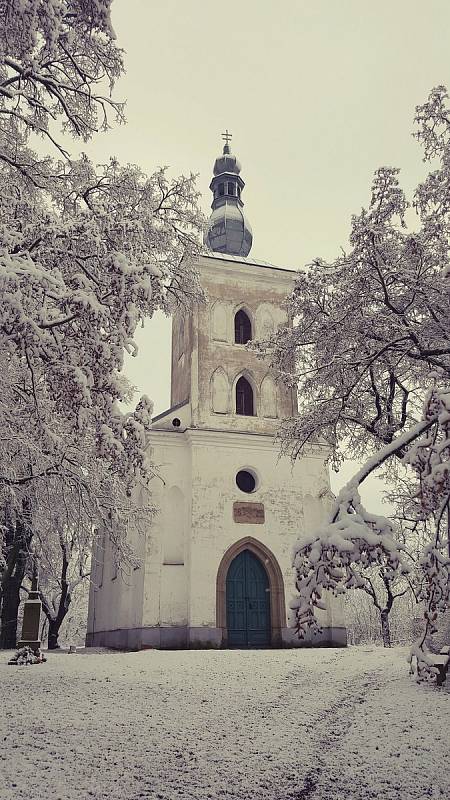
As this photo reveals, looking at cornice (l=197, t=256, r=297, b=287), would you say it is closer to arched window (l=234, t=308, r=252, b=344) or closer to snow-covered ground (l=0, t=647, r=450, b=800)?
arched window (l=234, t=308, r=252, b=344)

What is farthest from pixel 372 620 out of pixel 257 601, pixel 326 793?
pixel 326 793

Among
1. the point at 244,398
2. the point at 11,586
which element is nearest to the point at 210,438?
the point at 244,398

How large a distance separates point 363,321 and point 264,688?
5751 millimetres

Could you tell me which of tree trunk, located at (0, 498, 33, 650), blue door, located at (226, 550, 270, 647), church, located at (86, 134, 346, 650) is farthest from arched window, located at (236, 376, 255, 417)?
tree trunk, located at (0, 498, 33, 650)

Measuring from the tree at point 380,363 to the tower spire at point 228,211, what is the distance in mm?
15220

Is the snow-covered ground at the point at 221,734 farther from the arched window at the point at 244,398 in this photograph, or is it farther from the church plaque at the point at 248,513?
the arched window at the point at 244,398

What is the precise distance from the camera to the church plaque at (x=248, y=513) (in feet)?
64.0

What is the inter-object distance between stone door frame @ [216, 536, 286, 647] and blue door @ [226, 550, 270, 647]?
18 centimetres

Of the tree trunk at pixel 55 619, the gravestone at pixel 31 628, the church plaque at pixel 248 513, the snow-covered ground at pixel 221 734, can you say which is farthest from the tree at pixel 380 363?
the tree trunk at pixel 55 619

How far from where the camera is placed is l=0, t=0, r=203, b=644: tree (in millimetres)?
5750

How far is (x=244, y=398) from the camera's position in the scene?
2181 cm

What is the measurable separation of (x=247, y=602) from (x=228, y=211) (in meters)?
15.6

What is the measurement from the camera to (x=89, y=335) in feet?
19.2

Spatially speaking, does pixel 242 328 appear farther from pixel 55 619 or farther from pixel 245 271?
pixel 55 619
